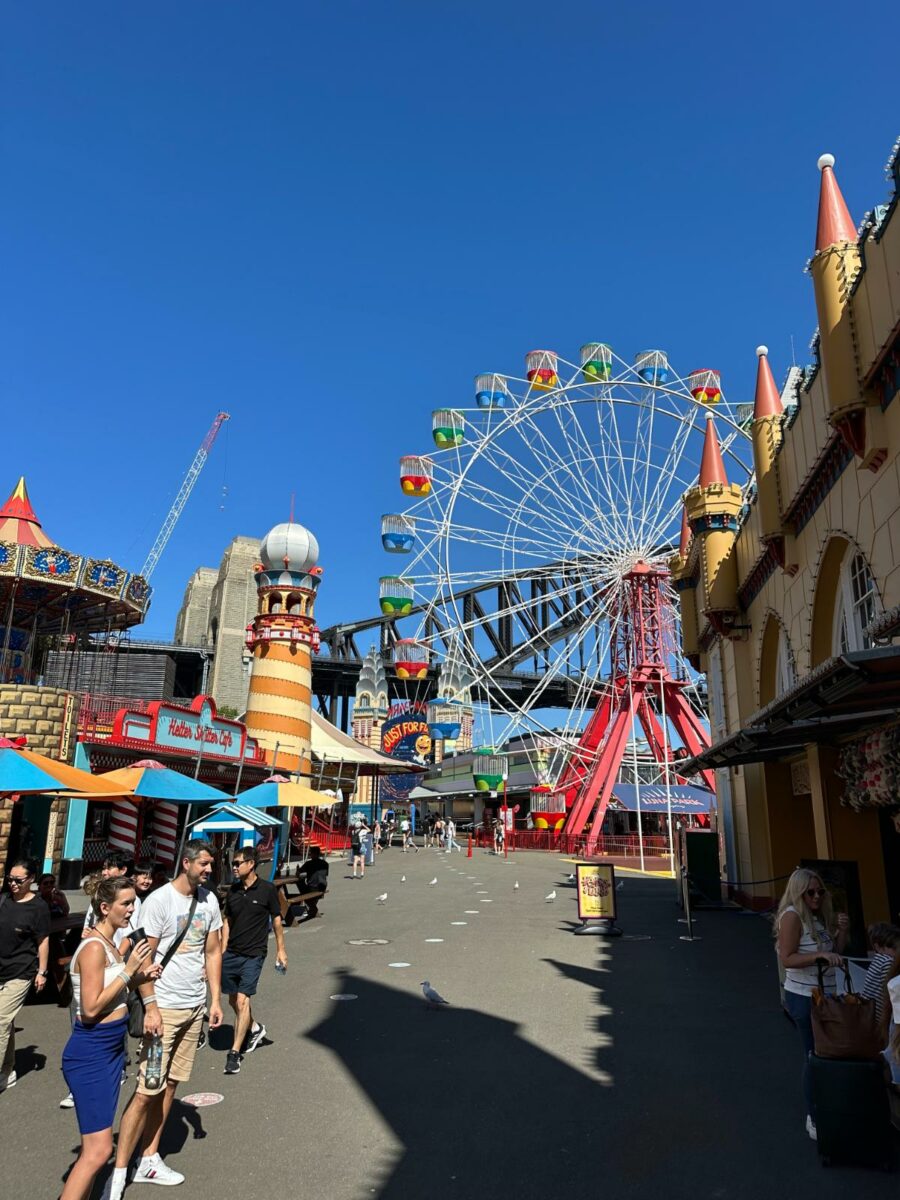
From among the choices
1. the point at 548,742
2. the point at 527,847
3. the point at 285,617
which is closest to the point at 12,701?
the point at 285,617

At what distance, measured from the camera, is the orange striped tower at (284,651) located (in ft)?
97.4

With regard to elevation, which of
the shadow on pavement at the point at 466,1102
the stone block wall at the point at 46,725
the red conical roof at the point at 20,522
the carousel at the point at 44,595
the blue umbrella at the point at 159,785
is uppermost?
the red conical roof at the point at 20,522

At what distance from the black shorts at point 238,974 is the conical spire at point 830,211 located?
9.78 metres

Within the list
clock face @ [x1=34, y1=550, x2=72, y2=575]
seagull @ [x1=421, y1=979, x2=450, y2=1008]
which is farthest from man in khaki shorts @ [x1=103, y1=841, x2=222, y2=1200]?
clock face @ [x1=34, y1=550, x2=72, y2=575]

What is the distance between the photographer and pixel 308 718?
30.9 meters

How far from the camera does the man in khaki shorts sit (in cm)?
449

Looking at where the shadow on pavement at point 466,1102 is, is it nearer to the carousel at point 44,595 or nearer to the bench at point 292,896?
the bench at point 292,896

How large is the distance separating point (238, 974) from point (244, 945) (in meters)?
0.22

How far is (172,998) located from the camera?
4.98m

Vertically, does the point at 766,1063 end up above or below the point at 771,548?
below

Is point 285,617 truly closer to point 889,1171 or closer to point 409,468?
point 409,468

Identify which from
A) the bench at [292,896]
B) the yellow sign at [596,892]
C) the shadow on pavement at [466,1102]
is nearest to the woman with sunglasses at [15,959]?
the shadow on pavement at [466,1102]

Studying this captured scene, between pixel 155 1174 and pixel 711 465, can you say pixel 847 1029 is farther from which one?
pixel 711 465

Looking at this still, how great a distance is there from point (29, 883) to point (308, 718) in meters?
24.2
